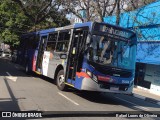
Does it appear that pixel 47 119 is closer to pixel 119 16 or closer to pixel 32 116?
pixel 32 116

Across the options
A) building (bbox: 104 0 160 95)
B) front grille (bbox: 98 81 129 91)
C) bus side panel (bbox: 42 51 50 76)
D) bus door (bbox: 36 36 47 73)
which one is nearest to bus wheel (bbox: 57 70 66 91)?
bus side panel (bbox: 42 51 50 76)

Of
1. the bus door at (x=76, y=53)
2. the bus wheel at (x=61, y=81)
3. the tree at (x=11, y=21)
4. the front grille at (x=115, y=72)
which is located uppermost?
the tree at (x=11, y=21)

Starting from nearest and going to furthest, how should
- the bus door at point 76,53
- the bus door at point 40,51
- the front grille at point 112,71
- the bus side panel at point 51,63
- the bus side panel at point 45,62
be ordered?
the front grille at point 112,71
the bus door at point 76,53
the bus side panel at point 51,63
the bus side panel at point 45,62
the bus door at point 40,51

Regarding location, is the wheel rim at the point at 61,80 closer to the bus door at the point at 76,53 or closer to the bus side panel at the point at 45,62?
the bus door at the point at 76,53

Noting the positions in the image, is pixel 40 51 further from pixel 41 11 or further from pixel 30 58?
pixel 41 11

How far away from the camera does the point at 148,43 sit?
75.8 feet

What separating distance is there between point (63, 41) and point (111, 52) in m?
3.26

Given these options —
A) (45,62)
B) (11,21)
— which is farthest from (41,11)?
(45,62)

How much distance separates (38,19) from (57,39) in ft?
81.0

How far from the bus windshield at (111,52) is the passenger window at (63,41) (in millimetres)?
2414

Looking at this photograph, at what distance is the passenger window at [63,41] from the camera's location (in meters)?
14.4

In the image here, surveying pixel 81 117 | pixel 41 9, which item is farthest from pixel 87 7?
pixel 81 117

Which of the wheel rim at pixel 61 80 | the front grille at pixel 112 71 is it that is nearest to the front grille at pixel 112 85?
the front grille at pixel 112 71

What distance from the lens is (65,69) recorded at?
539 inches
